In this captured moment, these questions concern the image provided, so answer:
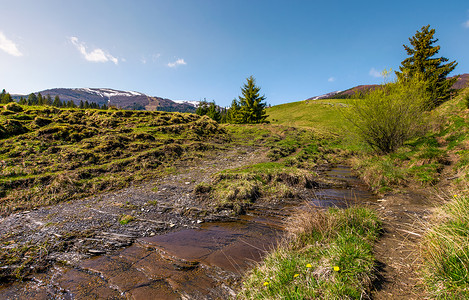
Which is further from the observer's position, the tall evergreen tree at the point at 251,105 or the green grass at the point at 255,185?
the tall evergreen tree at the point at 251,105

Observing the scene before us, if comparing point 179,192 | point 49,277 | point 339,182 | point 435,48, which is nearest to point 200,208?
point 179,192

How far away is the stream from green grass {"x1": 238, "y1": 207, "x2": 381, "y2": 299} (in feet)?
2.25

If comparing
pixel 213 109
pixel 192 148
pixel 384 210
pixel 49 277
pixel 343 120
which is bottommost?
pixel 49 277

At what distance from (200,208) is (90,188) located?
6.93 meters

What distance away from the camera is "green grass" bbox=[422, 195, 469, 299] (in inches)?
118

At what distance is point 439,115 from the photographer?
714 inches

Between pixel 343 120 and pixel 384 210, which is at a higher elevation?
pixel 343 120

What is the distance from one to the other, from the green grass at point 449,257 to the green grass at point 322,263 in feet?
3.20

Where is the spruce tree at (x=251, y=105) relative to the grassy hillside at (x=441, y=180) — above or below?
above

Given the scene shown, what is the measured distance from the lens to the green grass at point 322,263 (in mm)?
3598

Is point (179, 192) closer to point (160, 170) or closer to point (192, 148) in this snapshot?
point (160, 170)

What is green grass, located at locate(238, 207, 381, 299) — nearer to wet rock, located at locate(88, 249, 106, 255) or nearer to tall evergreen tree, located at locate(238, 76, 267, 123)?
wet rock, located at locate(88, 249, 106, 255)

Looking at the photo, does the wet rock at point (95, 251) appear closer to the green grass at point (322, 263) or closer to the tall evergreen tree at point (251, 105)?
the green grass at point (322, 263)

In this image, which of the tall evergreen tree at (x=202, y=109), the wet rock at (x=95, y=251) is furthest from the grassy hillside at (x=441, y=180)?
the tall evergreen tree at (x=202, y=109)
